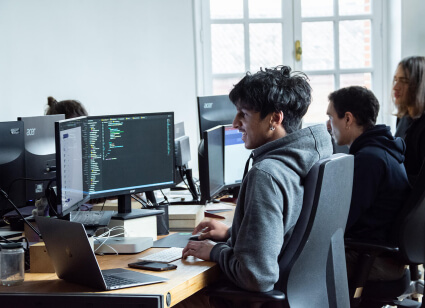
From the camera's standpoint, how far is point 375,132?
3.09 meters

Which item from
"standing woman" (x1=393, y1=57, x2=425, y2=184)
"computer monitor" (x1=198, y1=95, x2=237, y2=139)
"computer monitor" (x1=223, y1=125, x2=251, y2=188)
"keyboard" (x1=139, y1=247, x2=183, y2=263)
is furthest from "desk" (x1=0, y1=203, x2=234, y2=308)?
"standing woman" (x1=393, y1=57, x2=425, y2=184)

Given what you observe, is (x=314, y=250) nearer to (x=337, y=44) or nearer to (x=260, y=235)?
(x=260, y=235)

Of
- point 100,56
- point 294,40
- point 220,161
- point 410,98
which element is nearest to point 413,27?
point 294,40

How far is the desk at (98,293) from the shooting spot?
5.99 feet

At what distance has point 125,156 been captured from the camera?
2652 millimetres

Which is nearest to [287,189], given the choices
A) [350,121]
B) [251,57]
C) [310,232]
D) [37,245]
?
[310,232]

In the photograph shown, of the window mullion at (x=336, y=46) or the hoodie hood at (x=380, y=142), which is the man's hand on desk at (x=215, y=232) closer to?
the hoodie hood at (x=380, y=142)

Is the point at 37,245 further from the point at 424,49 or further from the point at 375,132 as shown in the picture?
the point at 424,49

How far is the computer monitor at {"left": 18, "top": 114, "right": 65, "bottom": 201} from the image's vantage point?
2771 mm

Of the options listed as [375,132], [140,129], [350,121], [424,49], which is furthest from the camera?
[424,49]

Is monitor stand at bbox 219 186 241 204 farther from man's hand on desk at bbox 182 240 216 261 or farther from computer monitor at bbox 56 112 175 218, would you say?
man's hand on desk at bbox 182 240 216 261

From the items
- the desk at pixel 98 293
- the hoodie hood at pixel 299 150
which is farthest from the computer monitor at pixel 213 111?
the desk at pixel 98 293

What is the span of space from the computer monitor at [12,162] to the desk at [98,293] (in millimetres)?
645

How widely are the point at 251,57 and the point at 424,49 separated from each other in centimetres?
139
